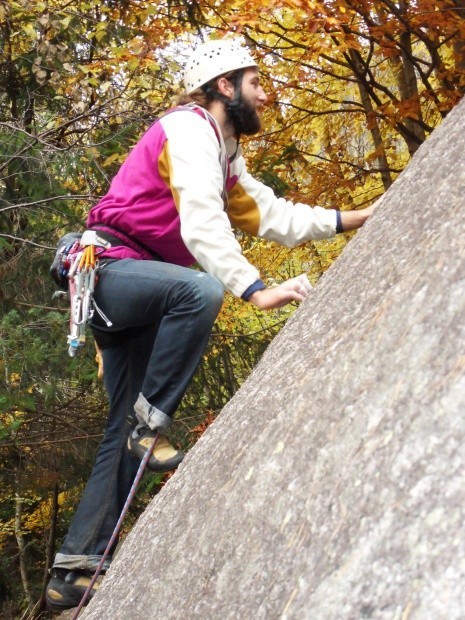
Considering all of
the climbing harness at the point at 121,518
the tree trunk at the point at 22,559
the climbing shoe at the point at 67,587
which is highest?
the climbing harness at the point at 121,518

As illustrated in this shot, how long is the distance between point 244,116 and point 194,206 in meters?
0.52

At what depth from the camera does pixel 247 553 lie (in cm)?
160

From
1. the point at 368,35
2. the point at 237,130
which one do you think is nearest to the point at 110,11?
the point at 368,35

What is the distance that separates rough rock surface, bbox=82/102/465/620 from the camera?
1258 mm

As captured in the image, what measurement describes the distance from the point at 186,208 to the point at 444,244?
1208 millimetres

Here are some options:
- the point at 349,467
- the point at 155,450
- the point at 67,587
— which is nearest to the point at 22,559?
the point at 67,587

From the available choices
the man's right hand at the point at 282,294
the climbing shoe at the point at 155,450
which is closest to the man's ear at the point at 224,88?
the man's right hand at the point at 282,294

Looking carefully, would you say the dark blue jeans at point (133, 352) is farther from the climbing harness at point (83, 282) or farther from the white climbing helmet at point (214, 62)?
the white climbing helmet at point (214, 62)

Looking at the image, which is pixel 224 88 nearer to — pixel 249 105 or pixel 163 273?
pixel 249 105

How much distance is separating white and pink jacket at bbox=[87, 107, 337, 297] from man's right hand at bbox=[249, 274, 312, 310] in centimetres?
7

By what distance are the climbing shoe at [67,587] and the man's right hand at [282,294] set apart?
1.37 meters

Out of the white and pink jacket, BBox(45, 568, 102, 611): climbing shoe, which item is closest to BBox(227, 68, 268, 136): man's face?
the white and pink jacket

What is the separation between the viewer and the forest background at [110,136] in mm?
5863

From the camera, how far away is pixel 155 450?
2.97 metres
